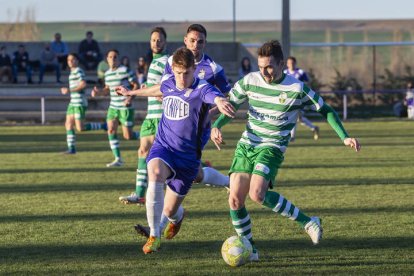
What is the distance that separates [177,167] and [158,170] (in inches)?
7.6

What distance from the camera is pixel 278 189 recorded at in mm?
13430

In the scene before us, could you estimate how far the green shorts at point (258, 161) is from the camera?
27.1ft

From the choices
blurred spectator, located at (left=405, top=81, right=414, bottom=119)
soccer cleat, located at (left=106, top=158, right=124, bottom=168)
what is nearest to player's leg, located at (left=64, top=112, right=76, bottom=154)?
soccer cleat, located at (left=106, top=158, right=124, bottom=168)

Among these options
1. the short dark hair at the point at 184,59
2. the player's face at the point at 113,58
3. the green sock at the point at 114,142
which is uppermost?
the short dark hair at the point at 184,59

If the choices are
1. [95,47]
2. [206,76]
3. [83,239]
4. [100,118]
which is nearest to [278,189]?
[206,76]

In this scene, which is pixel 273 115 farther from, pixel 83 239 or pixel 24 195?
pixel 24 195

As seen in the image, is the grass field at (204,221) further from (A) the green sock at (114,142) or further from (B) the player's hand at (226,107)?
(B) the player's hand at (226,107)

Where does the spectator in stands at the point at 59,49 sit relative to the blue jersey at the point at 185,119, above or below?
below

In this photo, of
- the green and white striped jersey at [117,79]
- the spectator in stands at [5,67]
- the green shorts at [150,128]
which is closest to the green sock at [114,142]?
the green and white striped jersey at [117,79]

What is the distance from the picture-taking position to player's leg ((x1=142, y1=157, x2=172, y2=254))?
27.2ft

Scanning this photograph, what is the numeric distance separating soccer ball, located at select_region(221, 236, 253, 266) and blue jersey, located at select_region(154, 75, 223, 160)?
89 centimetres

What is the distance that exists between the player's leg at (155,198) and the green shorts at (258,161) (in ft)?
1.94

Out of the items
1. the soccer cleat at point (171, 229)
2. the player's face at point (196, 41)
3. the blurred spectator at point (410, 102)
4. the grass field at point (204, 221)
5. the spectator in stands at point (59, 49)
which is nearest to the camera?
the grass field at point (204, 221)

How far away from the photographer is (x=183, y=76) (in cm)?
831
